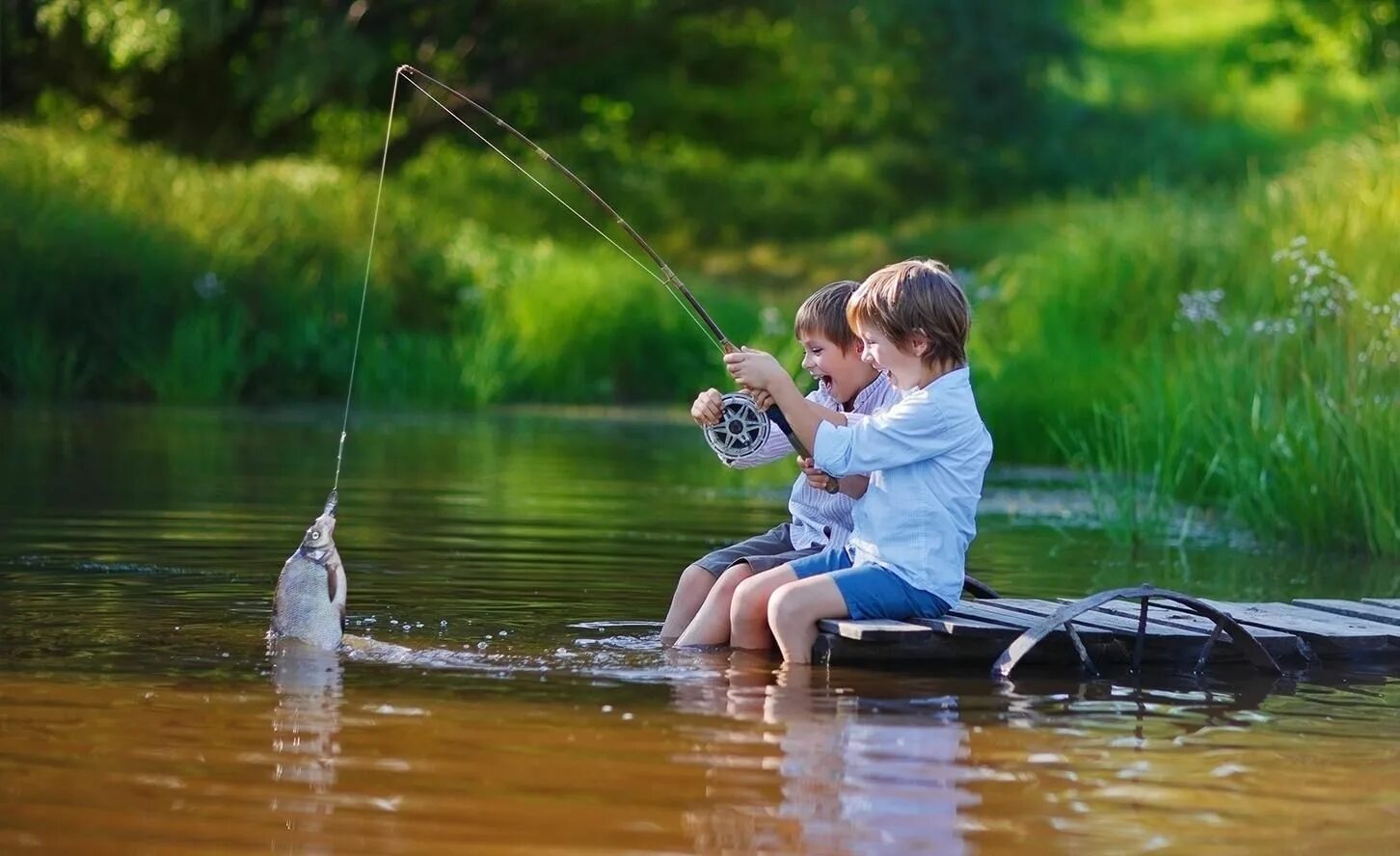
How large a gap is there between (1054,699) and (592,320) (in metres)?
16.0

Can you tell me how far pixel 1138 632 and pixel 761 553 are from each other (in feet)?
3.58

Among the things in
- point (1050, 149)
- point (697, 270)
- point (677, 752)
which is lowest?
point (677, 752)

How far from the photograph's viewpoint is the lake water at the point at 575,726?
13.5ft

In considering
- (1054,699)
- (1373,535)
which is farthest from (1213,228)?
(1054,699)

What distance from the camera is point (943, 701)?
5.62m

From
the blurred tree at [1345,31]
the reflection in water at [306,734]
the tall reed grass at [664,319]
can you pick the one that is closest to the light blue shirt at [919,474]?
the reflection in water at [306,734]

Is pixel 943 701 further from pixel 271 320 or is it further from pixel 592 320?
pixel 592 320

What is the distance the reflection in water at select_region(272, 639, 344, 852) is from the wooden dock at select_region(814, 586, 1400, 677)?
4.42 feet

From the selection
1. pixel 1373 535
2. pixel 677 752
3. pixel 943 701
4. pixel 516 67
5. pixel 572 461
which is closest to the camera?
pixel 677 752

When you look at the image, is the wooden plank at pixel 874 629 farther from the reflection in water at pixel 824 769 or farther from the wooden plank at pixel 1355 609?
the wooden plank at pixel 1355 609

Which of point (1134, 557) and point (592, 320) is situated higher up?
point (592, 320)

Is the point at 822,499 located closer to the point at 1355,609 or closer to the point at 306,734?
the point at 1355,609

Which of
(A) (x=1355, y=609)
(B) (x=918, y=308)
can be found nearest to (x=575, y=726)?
(B) (x=918, y=308)

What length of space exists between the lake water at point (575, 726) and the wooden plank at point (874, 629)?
111 millimetres
